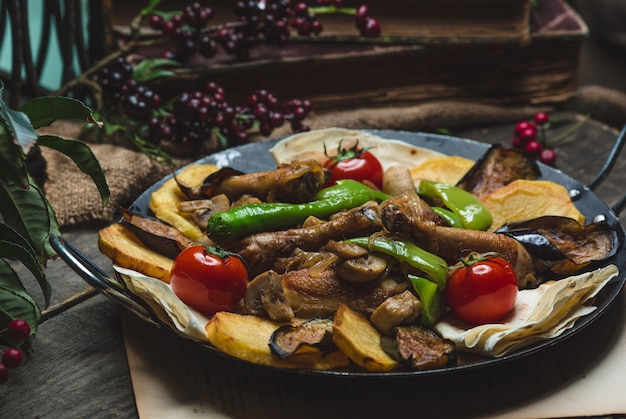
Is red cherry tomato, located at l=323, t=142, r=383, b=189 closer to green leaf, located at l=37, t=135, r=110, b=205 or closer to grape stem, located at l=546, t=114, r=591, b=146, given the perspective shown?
green leaf, located at l=37, t=135, r=110, b=205

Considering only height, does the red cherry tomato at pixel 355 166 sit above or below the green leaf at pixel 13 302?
above

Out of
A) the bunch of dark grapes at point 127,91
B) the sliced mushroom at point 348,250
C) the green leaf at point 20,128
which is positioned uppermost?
the green leaf at point 20,128

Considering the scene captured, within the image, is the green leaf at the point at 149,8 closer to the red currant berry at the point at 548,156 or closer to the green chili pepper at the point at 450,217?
the green chili pepper at the point at 450,217

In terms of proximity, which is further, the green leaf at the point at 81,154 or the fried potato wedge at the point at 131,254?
the fried potato wedge at the point at 131,254

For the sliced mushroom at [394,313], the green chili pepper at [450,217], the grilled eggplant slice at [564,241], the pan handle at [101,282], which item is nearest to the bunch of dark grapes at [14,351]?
the pan handle at [101,282]

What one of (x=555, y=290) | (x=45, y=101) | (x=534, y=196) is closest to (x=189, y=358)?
(x=45, y=101)

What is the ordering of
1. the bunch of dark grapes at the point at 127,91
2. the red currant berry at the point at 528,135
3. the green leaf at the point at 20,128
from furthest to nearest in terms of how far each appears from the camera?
the red currant berry at the point at 528,135 → the bunch of dark grapes at the point at 127,91 → the green leaf at the point at 20,128
